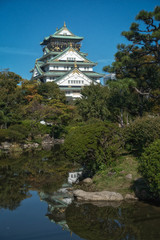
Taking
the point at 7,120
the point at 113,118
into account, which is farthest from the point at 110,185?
the point at 7,120

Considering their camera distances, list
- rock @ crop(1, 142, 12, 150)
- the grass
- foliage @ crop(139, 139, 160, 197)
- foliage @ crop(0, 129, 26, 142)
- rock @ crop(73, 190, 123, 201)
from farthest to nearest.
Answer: rock @ crop(1, 142, 12, 150) < foliage @ crop(0, 129, 26, 142) < the grass < rock @ crop(73, 190, 123, 201) < foliage @ crop(139, 139, 160, 197)

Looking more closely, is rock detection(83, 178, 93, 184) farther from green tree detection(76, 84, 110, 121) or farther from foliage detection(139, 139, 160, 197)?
green tree detection(76, 84, 110, 121)

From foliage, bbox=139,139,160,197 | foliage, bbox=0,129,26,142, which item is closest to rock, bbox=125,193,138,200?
foliage, bbox=139,139,160,197

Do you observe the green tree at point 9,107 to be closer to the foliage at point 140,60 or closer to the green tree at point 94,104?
the green tree at point 94,104

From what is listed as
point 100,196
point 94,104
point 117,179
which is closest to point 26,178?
point 117,179

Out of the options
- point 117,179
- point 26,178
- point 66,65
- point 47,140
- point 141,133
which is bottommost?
point 26,178

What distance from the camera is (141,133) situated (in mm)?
11844

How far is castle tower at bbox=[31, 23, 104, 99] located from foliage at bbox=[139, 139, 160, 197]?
39084mm

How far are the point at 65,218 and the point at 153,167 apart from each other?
3028 millimetres

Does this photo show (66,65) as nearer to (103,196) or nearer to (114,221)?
(103,196)

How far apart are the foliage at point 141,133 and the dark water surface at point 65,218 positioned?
3257mm

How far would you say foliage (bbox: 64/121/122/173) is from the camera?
1120cm

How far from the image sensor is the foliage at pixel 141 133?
1123cm

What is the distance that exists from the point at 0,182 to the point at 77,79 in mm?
37665
